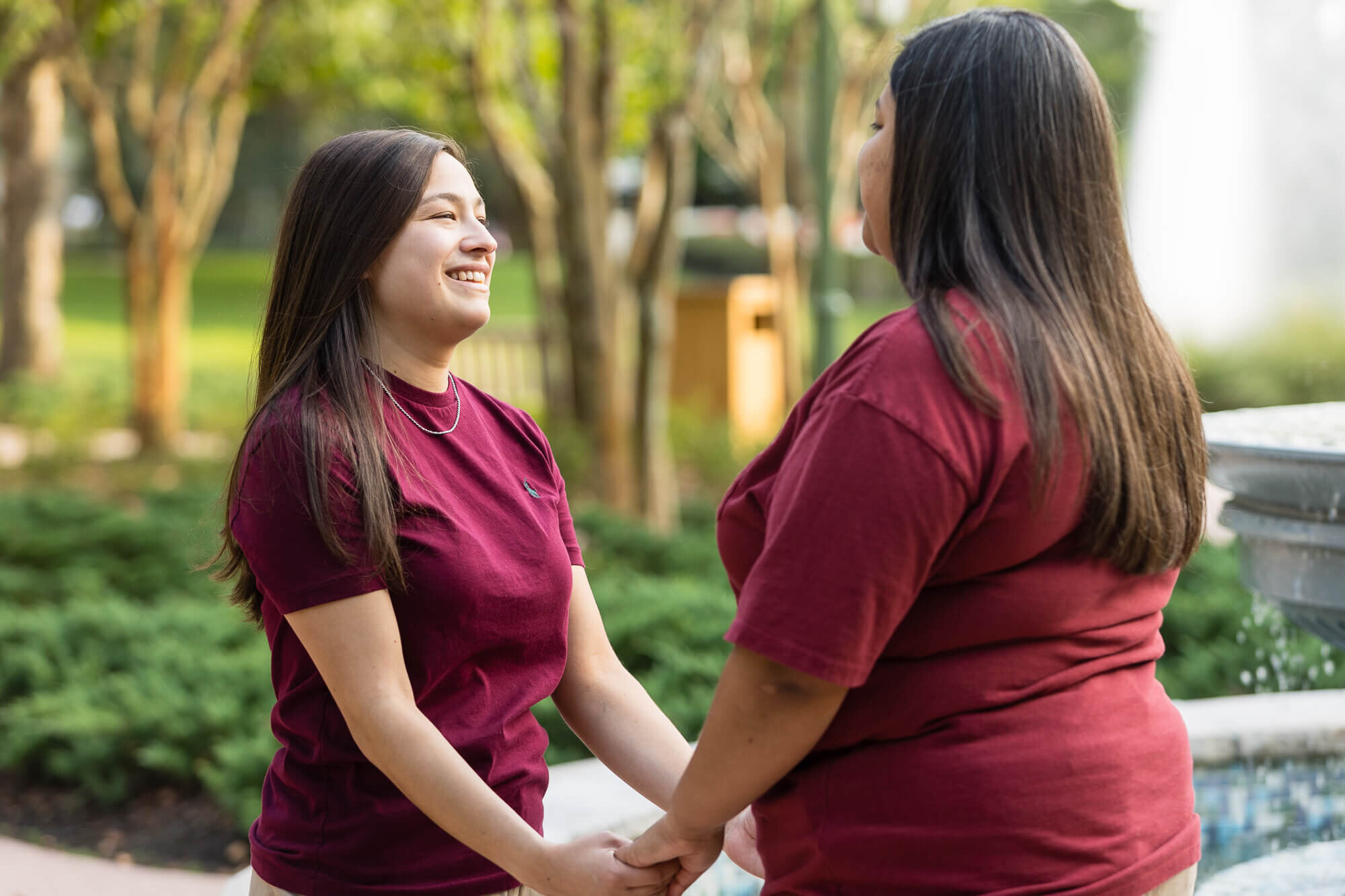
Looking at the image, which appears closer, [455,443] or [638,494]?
[455,443]

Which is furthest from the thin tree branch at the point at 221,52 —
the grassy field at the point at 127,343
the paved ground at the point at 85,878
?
the paved ground at the point at 85,878

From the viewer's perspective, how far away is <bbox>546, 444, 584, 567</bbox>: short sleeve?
7.43 ft

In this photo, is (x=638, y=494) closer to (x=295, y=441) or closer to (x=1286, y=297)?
(x=295, y=441)

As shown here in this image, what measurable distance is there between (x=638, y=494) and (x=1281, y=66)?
478 inches

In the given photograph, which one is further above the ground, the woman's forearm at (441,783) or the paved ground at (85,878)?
the woman's forearm at (441,783)

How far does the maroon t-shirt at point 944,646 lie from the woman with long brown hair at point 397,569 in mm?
429

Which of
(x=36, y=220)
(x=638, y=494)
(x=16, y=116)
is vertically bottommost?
(x=638, y=494)

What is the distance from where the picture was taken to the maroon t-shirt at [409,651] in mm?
1864

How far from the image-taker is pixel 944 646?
5.16ft

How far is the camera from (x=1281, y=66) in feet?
57.5

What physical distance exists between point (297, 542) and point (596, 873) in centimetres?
59

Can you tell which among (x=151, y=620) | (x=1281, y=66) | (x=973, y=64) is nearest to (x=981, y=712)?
(x=973, y=64)

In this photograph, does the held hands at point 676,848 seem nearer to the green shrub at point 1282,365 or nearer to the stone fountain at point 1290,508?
the stone fountain at point 1290,508

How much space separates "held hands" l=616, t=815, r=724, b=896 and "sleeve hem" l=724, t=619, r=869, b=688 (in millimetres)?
335
